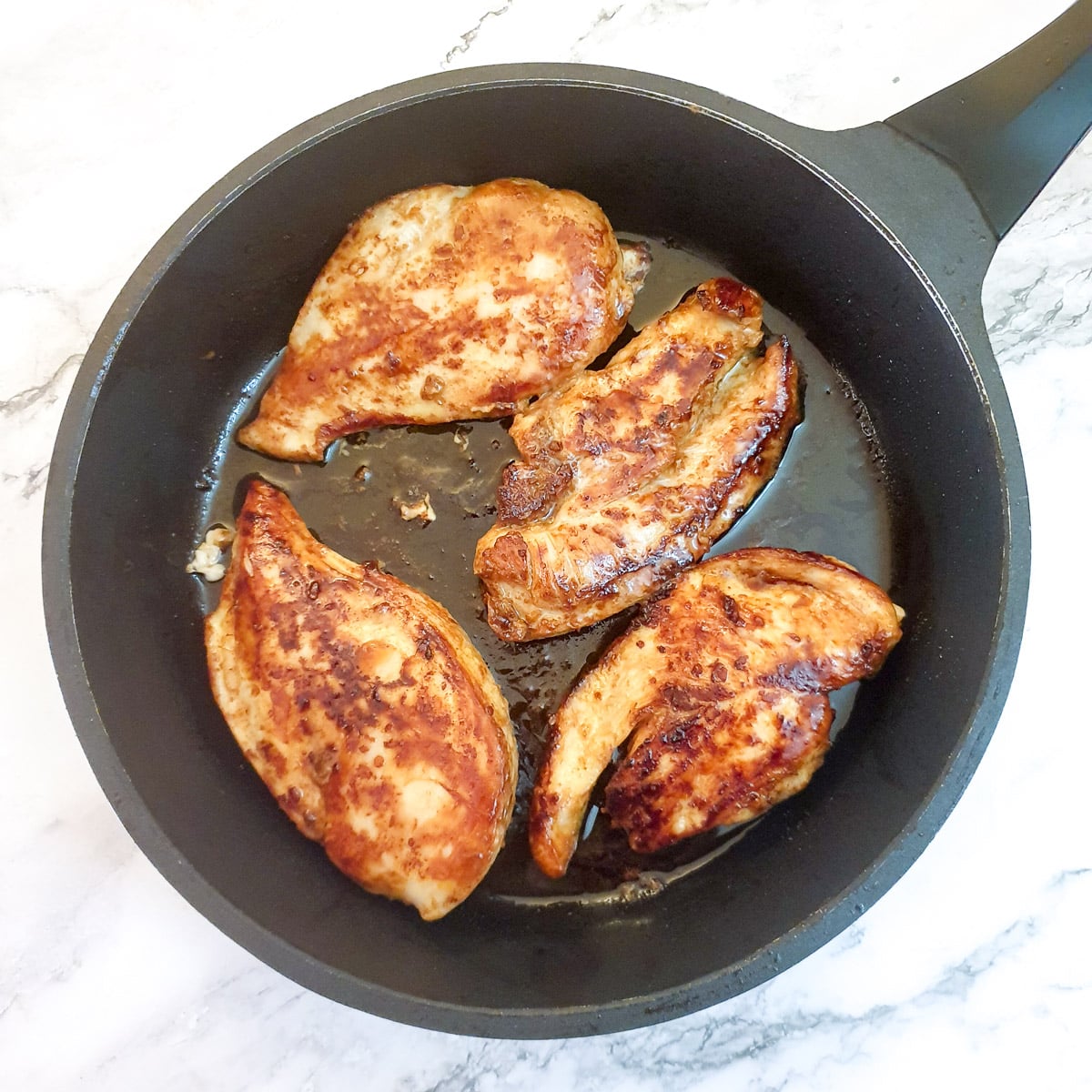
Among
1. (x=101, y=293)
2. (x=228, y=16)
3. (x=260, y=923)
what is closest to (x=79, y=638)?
(x=260, y=923)

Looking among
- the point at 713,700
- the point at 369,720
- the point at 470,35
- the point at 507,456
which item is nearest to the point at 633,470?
the point at 507,456

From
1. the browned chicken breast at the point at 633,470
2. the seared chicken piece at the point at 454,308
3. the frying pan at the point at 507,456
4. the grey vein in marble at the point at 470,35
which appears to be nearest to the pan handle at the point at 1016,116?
the frying pan at the point at 507,456

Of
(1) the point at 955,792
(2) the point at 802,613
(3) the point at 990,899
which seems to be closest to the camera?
(1) the point at 955,792

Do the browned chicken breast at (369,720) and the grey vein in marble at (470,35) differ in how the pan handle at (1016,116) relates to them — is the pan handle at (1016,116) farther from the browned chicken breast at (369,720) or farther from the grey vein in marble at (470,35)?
the browned chicken breast at (369,720)

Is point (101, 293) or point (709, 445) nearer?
point (709, 445)

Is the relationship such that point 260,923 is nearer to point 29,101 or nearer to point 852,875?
point 852,875

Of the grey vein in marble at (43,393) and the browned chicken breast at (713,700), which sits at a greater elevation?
the grey vein in marble at (43,393)

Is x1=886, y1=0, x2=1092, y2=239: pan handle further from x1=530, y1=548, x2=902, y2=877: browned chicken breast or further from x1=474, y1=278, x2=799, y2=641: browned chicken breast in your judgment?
x1=530, y1=548, x2=902, y2=877: browned chicken breast
